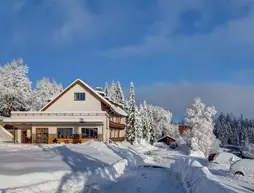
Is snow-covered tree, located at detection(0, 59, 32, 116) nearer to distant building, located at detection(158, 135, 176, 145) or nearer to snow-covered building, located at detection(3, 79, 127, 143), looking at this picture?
snow-covered building, located at detection(3, 79, 127, 143)

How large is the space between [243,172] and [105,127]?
25.9 meters

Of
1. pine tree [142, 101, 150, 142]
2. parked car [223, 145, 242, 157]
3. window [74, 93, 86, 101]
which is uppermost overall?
window [74, 93, 86, 101]

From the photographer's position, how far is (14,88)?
6397 cm

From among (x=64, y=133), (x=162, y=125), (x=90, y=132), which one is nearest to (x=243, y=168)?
(x=90, y=132)

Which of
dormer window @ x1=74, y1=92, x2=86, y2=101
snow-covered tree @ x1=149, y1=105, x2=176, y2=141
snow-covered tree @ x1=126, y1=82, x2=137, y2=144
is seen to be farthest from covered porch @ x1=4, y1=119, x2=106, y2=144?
snow-covered tree @ x1=149, y1=105, x2=176, y2=141

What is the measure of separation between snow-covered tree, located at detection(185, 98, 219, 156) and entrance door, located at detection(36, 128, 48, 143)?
32.3 metres

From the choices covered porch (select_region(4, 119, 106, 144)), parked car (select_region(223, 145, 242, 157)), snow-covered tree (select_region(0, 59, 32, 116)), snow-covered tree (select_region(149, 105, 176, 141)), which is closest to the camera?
covered porch (select_region(4, 119, 106, 144))

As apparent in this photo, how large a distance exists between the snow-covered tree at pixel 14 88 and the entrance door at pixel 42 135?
20.3m

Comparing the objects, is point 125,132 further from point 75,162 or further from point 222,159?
point 75,162

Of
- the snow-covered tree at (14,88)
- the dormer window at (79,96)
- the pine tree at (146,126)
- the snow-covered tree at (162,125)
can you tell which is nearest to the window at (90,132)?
the dormer window at (79,96)

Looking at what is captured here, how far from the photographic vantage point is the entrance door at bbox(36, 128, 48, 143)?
4491 cm

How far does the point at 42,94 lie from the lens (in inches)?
3354

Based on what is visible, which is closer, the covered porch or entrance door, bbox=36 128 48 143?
the covered porch

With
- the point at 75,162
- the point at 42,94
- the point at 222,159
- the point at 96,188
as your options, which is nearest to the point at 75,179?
the point at 96,188
